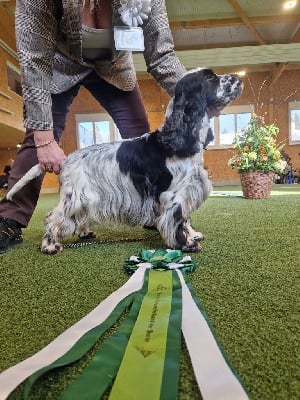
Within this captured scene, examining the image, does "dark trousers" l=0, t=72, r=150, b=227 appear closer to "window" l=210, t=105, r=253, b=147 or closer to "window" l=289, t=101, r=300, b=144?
"window" l=210, t=105, r=253, b=147

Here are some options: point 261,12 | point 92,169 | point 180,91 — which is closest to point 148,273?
point 92,169

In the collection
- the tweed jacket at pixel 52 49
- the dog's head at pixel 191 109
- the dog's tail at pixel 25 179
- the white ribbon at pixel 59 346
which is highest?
the tweed jacket at pixel 52 49

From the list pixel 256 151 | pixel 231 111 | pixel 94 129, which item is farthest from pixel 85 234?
pixel 231 111

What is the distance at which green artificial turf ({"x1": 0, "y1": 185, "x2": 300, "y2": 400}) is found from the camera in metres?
0.61

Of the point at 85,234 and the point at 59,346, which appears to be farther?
the point at 85,234

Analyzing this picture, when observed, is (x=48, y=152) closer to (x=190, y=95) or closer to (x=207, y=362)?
(x=190, y=95)

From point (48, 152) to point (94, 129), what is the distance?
10.6 meters

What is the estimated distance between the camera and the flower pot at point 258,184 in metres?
4.14

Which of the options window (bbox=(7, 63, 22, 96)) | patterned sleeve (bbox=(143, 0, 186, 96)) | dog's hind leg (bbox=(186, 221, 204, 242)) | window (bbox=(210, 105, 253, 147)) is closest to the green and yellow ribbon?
dog's hind leg (bbox=(186, 221, 204, 242))

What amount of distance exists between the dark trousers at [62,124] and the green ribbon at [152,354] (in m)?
1.08

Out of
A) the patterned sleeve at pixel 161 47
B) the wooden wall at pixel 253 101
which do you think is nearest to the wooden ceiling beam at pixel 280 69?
the wooden wall at pixel 253 101

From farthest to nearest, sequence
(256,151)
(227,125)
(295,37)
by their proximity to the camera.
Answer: (227,125) → (295,37) → (256,151)

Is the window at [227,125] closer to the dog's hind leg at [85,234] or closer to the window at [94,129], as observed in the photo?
the window at [94,129]

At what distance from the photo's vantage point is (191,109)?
1.63 metres
